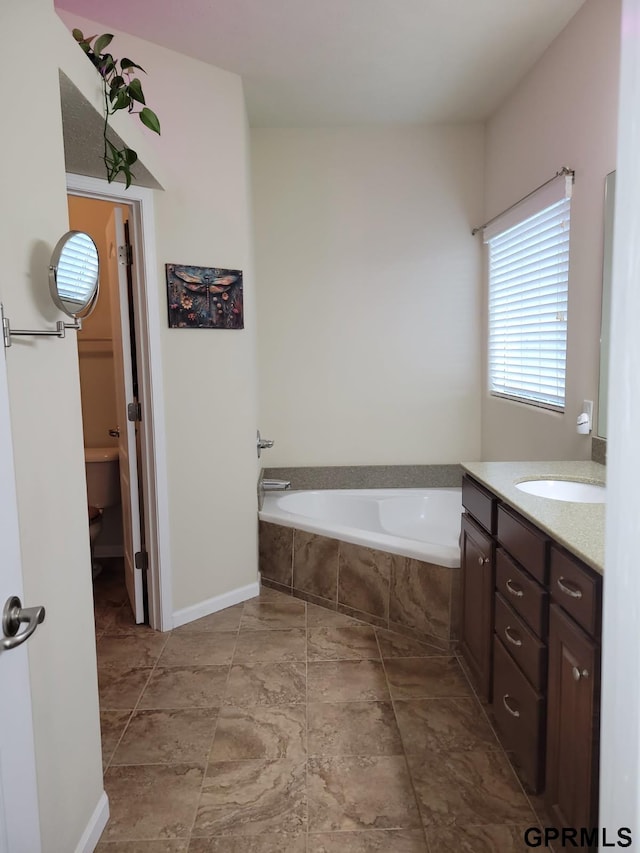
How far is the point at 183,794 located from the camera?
191cm

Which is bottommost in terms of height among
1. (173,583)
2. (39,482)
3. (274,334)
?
(173,583)

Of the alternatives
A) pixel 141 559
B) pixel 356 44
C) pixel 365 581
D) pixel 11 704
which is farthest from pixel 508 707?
pixel 356 44

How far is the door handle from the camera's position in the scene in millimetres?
1024

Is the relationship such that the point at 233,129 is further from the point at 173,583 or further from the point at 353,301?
the point at 173,583

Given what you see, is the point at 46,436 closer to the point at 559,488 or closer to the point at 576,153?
the point at 559,488

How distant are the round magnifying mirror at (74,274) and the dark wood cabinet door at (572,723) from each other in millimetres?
1436

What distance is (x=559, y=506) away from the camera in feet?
6.04

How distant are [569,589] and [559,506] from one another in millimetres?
348

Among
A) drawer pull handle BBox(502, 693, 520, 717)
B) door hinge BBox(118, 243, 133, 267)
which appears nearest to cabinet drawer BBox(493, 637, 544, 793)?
drawer pull handle BBox(502, 693, 520, 717)

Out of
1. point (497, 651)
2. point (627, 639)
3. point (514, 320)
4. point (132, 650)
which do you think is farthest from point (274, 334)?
point (627, 639)

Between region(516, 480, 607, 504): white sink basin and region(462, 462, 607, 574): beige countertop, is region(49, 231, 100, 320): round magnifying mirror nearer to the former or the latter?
region(462, 462, 607, 574): beige countertop

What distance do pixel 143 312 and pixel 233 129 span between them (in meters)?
1.07

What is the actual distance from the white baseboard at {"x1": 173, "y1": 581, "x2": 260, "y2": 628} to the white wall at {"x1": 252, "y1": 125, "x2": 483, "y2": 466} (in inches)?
36.9

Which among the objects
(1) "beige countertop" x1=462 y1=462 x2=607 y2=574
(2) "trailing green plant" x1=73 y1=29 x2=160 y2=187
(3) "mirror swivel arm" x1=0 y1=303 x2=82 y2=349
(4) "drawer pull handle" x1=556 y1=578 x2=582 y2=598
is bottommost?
(4) "drawer pull handle" x1=556 y1=578 x2=582 y2=598
